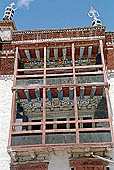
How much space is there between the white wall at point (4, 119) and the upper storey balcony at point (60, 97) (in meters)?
0.72

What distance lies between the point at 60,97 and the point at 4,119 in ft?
13.7

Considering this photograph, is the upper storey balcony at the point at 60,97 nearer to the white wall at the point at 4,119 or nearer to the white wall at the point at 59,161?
the white wall at the point at 4,119

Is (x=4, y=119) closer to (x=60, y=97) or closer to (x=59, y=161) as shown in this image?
(x=60, y=97)

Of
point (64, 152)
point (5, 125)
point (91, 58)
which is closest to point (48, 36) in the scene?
point (91, 58)

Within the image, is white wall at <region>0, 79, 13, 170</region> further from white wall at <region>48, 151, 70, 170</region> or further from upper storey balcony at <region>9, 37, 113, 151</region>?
white wall at <region>48, 151, 70, 170</region>

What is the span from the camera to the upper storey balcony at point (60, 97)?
15.1 meters

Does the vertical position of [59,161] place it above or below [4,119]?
below

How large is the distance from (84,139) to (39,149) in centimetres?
266

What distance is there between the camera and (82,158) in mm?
15750

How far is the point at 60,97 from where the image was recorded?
1831cm

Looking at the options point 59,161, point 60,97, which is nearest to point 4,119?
point 60,97

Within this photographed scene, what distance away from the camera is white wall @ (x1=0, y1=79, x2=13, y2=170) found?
1631 cm

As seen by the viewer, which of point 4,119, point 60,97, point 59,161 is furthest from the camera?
point 60,97

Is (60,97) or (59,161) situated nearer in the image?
(59,161)
